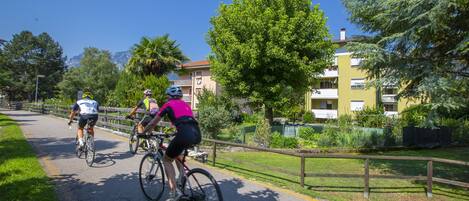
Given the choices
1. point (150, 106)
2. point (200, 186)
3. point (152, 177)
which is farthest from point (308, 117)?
point (200, 186)

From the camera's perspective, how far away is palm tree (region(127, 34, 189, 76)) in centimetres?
3080

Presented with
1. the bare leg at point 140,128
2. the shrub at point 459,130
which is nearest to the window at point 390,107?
the shrub at point 459,130

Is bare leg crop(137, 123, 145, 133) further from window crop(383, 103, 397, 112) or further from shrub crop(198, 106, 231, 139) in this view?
window crop(383, 103, 397, 112)

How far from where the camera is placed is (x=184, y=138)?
518 cm

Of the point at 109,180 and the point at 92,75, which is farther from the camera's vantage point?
the point at 92,75

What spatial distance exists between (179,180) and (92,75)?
60.5m

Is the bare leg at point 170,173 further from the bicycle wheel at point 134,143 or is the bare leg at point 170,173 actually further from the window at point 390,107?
the window at point 390,107

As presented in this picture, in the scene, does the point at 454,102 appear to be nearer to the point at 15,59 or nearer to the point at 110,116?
the point at 110,116

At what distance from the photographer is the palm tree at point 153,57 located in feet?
101

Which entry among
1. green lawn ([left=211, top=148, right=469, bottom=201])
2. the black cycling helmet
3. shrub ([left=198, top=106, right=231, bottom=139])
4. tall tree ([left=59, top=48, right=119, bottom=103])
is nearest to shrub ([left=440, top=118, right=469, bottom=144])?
green lawn ([left=211, top=148, right=469, bottom=201])

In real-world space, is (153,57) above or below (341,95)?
above

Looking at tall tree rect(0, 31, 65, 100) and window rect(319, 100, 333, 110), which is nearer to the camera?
window rect(319, 100, 333, 110)

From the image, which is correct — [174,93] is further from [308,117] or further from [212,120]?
[308,117]

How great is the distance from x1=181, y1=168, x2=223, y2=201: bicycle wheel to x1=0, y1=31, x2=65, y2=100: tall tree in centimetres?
8033
